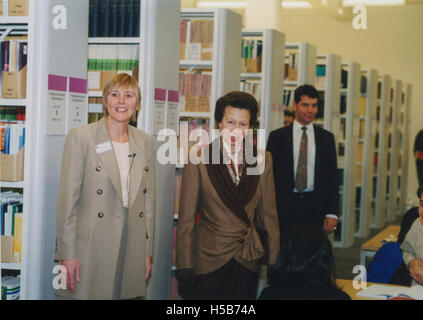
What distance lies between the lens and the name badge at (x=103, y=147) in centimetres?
309

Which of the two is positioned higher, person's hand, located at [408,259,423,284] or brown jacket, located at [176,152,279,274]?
brown jacket, located at [176,152,279,274]

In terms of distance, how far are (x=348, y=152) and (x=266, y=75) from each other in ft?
10.6

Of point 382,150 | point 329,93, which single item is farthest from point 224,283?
point 382,150

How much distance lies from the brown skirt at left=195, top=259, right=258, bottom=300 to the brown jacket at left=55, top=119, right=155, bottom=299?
34cm

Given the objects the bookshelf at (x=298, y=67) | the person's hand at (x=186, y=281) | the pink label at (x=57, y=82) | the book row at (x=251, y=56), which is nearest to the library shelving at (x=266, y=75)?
the book row at (x=251, y=56)

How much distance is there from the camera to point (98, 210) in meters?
3.11

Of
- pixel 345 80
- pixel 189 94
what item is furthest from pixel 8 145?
pixel 345 80

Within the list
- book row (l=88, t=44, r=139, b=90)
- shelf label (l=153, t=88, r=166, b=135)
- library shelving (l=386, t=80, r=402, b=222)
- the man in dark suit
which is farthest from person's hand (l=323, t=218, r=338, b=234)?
library shelving (l=386, t=80, r=402, b=222)

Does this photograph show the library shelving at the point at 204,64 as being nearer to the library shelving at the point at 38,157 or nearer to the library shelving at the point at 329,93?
the library shelving at the point at 38,157

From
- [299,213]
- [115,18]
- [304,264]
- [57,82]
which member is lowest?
[299,213]

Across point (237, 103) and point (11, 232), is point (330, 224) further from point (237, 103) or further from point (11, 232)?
point (11, 232)

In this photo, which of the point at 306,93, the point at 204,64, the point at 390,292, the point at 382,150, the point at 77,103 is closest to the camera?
the point at 390,292

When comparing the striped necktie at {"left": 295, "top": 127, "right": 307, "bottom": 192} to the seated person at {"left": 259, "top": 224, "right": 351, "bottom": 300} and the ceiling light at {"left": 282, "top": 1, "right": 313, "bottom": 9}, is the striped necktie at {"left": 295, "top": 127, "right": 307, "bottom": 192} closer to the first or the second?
the seated person at {"left": 259, "top": 224, "right": 351, "bottom": 300}

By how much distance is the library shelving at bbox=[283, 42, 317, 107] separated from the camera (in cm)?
783
